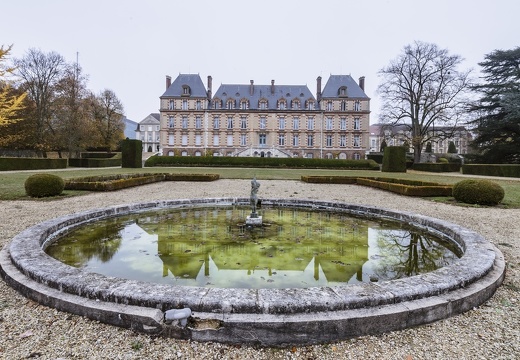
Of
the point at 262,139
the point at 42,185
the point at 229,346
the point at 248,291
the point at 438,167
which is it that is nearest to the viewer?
the point at 229,346

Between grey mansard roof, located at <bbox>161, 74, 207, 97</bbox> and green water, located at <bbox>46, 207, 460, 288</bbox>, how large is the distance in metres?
39.0

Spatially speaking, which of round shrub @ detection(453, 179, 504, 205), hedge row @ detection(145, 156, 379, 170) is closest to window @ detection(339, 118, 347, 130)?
hedge row @ detection(145, 156, 379, 170)

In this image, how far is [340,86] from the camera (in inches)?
1662

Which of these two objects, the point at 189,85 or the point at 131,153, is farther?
the point at 189,85

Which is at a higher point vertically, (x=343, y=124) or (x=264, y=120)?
(x=264, y=120)

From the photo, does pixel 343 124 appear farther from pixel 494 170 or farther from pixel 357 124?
pixel 494 170

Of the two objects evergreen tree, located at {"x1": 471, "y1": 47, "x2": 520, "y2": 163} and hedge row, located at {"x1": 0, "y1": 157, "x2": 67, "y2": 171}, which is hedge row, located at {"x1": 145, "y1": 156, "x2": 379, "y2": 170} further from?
evergreen tree, located at {"x1": 471, "y1": 47, "x2": 520, "y2": 163}

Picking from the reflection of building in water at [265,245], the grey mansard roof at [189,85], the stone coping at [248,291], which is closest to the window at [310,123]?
the grey mansard roof at [189,85]

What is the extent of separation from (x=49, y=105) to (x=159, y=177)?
21.3 metres

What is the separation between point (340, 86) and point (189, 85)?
20.0 meters

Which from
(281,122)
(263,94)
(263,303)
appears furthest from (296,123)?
(263,303)

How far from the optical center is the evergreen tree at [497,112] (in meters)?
25.2

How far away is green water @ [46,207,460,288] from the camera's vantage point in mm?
3631

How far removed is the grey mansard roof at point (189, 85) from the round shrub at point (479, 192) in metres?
38.0
